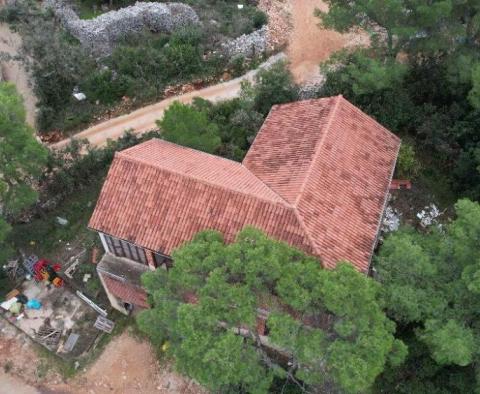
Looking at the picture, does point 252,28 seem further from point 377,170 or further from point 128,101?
point 377,170

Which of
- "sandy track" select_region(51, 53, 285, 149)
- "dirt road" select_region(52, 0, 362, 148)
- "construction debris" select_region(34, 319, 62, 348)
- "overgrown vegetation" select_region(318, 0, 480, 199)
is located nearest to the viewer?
"construction debris" select_region(34, 319, 62, 348)

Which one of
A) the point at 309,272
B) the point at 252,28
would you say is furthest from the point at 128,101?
the point at 309,272

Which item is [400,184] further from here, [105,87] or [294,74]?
[105,87]

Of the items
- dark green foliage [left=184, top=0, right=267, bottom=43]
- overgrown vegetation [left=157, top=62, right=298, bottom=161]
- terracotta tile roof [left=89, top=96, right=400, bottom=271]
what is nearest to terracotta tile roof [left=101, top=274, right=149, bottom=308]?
terracotta tile roof [left=89, top=96, right=400, bottom=271]

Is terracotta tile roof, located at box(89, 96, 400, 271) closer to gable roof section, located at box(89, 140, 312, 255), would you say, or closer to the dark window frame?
gable roof section, located at box(89, 140, 312, 255)

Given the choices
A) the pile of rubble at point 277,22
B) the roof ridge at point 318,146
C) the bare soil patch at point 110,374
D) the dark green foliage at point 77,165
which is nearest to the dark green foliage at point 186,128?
the roof ridge at point 318,146
